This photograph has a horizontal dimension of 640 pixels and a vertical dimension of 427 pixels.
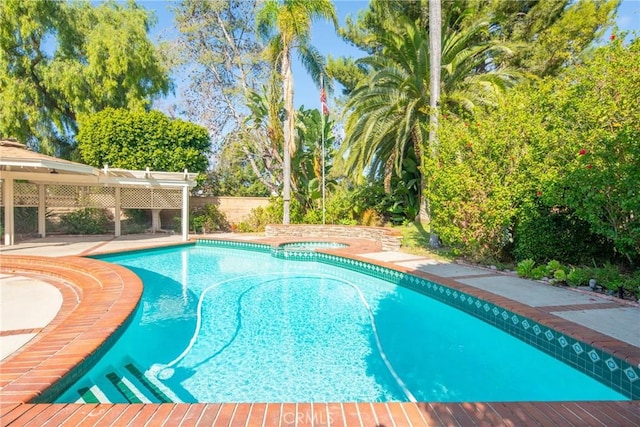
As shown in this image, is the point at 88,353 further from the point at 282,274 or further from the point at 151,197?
the point at 151,197

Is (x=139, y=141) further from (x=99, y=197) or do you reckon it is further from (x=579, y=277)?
(x=579, y=277)

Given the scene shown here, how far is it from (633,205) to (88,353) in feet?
23.7

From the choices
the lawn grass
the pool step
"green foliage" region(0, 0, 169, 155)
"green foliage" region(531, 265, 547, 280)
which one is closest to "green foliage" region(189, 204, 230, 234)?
"green foliage" region(0, 0, 169, 155)

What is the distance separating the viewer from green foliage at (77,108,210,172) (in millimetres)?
16562

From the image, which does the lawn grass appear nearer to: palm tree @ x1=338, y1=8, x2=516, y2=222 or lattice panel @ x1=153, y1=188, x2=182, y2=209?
palm tree @ x1=338, y1=8, x2=516, y2=222

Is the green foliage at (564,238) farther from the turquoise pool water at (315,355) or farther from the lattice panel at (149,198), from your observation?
the lattice panel at (149,198)

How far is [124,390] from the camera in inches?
141

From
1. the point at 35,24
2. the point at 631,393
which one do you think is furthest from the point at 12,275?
the point at 35,24

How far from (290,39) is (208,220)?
942cm

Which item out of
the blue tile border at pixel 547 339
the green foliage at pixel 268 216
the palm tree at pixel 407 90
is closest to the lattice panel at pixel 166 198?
the green foliage at pixel 268 216

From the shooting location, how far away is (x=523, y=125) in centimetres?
757

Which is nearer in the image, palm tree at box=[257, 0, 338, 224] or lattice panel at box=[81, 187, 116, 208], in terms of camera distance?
palm tree at box=[257, 0, 338, 224]

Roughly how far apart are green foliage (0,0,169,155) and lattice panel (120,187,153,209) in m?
6.43

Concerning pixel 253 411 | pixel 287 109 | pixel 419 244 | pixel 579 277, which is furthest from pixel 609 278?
pixel 287 109
